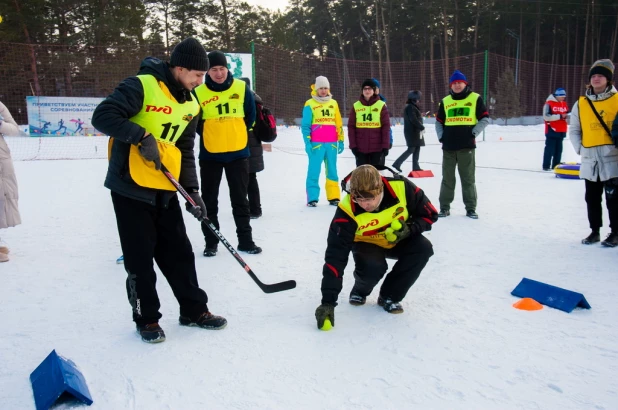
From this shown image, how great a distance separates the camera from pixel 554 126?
9422mm

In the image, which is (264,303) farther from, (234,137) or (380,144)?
(380,144)

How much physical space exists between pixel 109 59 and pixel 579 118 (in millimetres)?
18847

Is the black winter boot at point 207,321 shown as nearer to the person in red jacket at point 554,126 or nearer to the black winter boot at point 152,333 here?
the black winter boot at point 152,333

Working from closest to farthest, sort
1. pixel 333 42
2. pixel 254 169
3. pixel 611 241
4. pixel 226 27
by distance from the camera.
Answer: pixel 611 241 → pixel 254 169 → pixel 226 27 → pixel 333 42

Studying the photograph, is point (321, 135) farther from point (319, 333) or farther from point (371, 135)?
point (319, 333)

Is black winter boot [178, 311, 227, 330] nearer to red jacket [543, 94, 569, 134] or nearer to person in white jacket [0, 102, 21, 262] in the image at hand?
person in white jacket [0, 102, 21, 262]

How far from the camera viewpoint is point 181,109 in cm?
276

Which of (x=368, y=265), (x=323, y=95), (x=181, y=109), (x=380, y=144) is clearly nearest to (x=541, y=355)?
(x=368, y=265)

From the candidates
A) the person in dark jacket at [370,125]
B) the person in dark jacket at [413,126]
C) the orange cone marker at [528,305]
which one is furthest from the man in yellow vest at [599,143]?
the person in dark jacket at [413,126]

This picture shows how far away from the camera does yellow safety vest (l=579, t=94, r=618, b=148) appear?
4.49 metres

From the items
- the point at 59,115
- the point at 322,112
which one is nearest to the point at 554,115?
the point at 322,112

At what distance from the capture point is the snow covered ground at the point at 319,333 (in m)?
2.26

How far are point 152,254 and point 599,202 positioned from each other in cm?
395

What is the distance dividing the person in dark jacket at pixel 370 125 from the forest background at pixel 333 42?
7444mm
